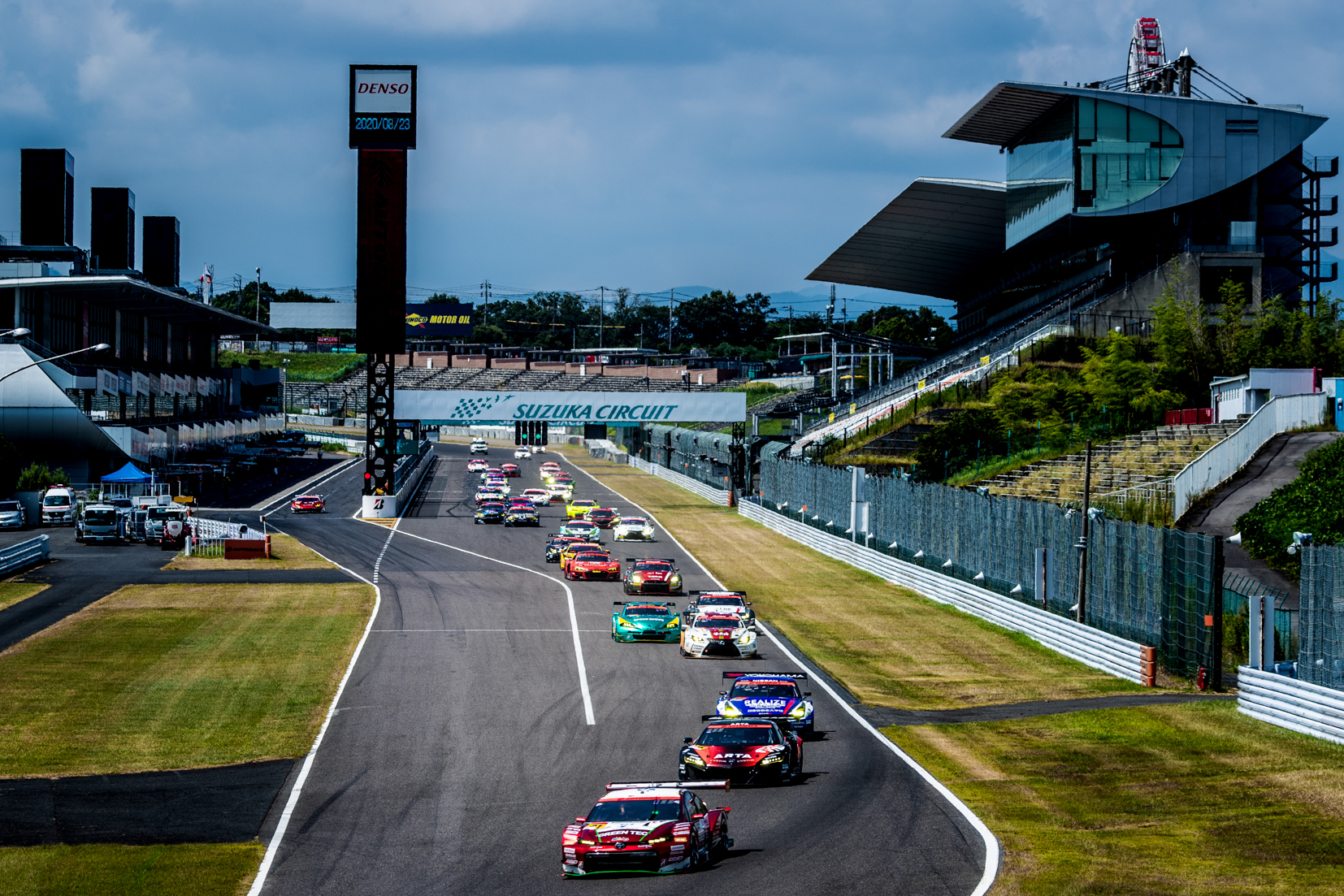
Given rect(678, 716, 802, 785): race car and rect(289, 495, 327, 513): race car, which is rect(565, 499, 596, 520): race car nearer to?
rect(289, 495, 327, 513): race car

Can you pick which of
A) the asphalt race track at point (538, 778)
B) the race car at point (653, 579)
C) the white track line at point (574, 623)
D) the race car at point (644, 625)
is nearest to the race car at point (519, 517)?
the white track line at point (574, 623)

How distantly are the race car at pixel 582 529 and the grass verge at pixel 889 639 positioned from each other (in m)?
4.76

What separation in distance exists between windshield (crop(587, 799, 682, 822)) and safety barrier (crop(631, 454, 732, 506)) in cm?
7421

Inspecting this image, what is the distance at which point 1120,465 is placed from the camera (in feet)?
184

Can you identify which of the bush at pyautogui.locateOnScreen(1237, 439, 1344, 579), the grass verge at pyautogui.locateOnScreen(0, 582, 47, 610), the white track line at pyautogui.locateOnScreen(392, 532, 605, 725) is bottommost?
the grass verge at pyautogui.locateOnScreen(0, 582, 47, 610)

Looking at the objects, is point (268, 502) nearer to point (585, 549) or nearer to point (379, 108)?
point (379, 108)

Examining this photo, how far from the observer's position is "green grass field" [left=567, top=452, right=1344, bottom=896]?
17.7m

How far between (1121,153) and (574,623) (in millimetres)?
61077

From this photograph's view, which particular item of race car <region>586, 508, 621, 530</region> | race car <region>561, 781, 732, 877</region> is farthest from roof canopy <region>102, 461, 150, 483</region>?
race car <region>561, 781, 732, 877</region>

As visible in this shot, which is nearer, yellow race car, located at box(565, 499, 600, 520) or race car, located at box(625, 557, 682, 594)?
race car, located at box(625, 557, 682, 594)

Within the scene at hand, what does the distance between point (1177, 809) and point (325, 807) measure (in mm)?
12402

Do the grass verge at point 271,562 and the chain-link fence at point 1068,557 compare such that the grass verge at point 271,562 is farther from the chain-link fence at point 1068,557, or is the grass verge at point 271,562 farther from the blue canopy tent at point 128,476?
the chain-link fence at point 1068,557

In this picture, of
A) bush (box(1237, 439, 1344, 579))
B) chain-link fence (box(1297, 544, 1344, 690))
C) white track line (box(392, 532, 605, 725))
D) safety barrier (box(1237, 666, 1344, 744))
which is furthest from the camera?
bush (box(1237, 439, 1344, 579))

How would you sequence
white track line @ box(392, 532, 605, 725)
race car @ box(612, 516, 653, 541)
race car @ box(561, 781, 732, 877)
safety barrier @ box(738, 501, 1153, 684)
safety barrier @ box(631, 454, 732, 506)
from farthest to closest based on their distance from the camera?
safety barrier @ box(631, 454, 732, 506) → race car @ box(612, 516, 653, 541) → safety barrier @ box(738, 501, 1153, 684) → white track line @ box(392, 532, 605, 725) → race car @ box(561, 781, 732, 877)
